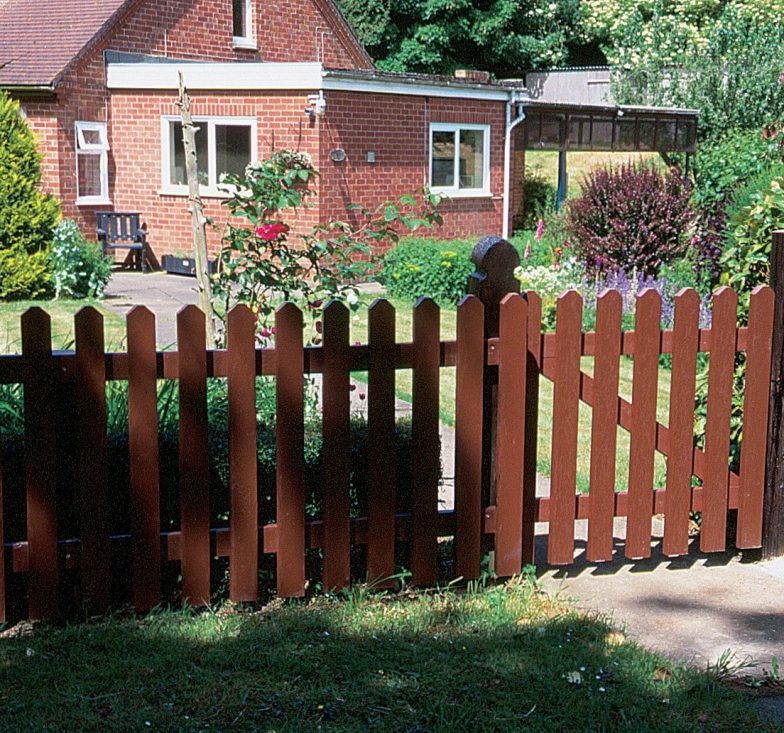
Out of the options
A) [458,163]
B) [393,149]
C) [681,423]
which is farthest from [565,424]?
[458,163]

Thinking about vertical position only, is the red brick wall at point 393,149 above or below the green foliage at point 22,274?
above

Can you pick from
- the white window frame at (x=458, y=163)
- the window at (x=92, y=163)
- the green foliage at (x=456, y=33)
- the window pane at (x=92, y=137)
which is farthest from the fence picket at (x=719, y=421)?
the green foliage at (x=456, y=33)

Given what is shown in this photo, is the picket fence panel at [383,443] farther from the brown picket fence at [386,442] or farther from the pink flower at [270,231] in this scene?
the pink flower at [270,231]

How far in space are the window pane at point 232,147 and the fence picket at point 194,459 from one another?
1536 cm

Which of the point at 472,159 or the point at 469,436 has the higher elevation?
the point at 472,159

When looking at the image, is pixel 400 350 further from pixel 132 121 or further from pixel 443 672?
pixel 132 121

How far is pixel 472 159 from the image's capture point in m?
21.2

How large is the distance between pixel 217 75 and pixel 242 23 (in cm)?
589

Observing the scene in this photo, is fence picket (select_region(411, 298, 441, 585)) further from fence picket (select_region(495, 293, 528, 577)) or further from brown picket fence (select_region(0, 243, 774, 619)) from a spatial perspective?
fence picket (select_region(495, 293, 528, 577))

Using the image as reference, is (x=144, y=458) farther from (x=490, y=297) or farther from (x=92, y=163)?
(x=92, y=163)

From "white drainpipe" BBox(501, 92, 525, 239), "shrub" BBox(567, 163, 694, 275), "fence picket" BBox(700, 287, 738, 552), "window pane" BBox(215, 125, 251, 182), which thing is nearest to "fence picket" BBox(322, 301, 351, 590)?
"fence picket" BBox(700, 287, 738, 552)

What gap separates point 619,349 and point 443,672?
154 cm

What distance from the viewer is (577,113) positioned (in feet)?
74.3

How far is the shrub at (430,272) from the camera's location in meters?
15.3
